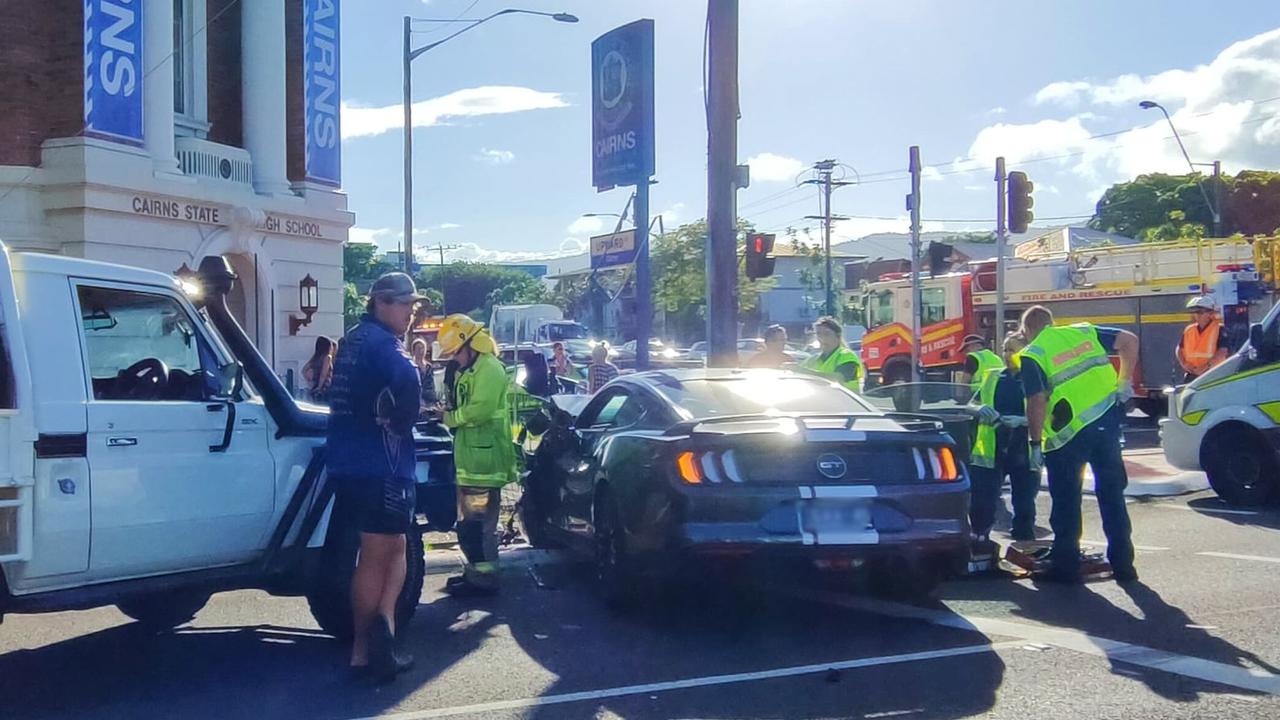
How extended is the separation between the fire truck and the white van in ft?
24.1

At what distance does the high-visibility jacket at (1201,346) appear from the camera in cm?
1691

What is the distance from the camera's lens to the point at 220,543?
19.1 feet

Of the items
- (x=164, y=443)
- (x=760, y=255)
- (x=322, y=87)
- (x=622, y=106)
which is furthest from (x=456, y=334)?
(x=322, y=87)

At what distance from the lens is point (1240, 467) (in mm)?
11453

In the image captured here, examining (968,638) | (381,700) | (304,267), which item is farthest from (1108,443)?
(304,267)

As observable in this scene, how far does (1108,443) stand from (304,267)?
46.4 ft

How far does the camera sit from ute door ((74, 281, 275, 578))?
17.5 ft

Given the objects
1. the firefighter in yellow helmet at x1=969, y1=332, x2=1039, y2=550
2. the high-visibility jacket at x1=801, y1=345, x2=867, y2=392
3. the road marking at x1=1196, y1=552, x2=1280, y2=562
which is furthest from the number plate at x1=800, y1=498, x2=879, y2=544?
the high-visibility jacket at x1=801, y1=345, x2=867, y2=392

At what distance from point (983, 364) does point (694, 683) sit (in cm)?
552

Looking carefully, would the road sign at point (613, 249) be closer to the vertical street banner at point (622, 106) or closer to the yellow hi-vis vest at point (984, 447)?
the vertical street banner at point (622, 106)

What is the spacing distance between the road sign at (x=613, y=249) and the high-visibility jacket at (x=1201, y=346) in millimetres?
7860

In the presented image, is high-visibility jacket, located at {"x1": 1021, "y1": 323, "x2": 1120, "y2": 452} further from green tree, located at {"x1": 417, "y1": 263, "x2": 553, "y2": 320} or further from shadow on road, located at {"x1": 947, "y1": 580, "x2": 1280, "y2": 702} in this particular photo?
green tree, located at {"x1": 417, "y1": 263, "x2": 553, "y2": 320}

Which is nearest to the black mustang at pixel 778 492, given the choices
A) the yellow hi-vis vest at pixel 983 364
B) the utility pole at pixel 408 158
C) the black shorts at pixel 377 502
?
the black shorts at pixel 377 502

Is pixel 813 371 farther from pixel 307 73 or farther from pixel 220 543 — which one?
pixel 307 73
